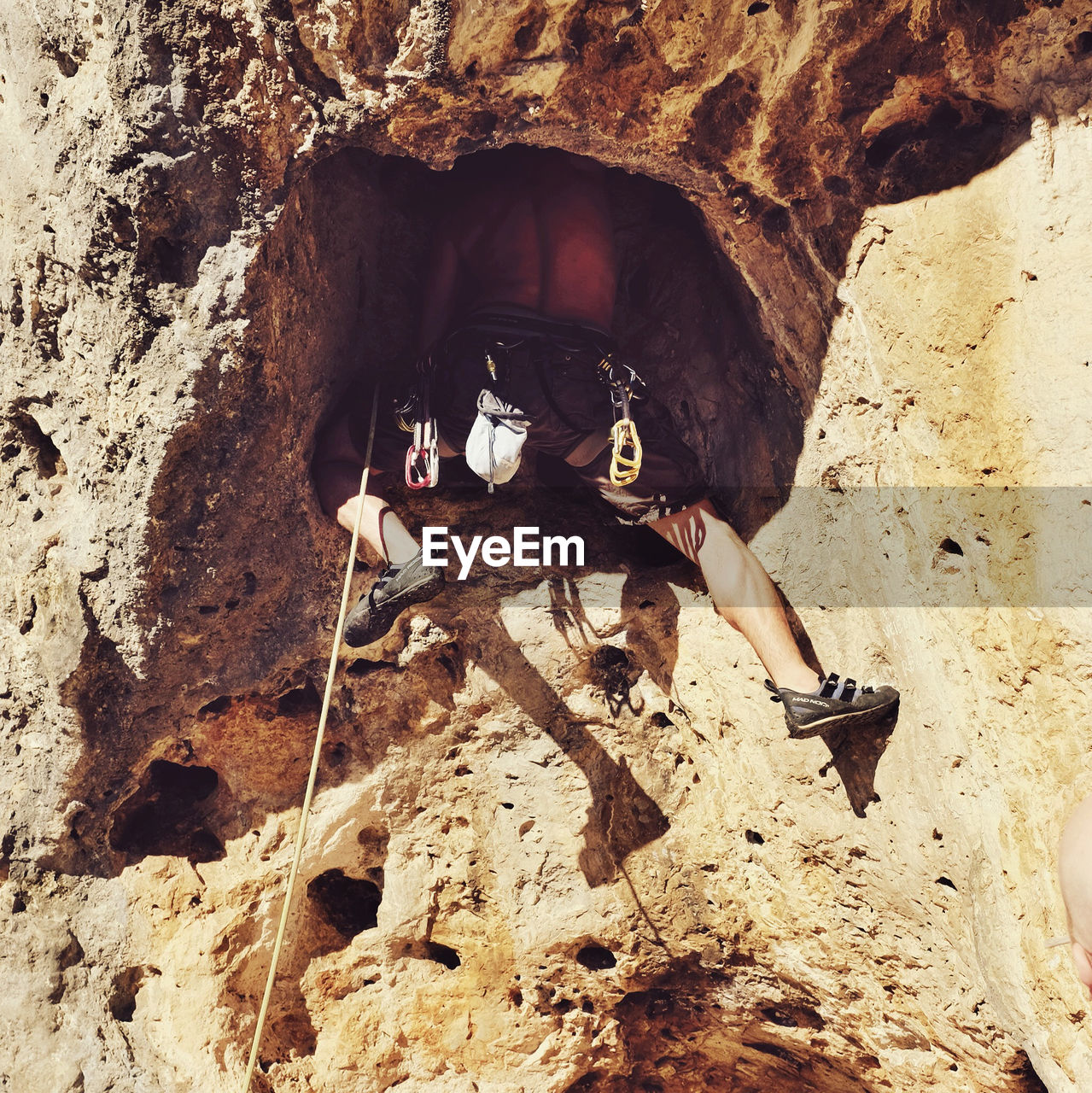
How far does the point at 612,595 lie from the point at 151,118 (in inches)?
86.1

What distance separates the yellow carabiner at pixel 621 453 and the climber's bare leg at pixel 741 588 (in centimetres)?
31

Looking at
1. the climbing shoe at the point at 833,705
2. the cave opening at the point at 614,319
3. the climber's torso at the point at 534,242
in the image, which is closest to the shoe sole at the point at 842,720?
the climbing shoe at the point at 833,705

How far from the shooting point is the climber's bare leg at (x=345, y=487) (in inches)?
124

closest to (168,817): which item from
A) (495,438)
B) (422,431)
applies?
(422,431)

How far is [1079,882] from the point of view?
2152 millimetres

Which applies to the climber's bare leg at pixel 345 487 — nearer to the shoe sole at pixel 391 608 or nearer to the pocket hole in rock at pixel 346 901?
the shoe sole at pixel 391 608

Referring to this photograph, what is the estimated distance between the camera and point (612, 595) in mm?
3455

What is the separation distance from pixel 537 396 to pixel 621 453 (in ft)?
1.17

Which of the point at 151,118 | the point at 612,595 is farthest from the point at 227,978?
the point at 151,118

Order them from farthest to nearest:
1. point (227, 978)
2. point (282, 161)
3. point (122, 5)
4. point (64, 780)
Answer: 1. point (227, 978)
2. point (64, 780)
3. point (282, 161)
4. point (122, 5)

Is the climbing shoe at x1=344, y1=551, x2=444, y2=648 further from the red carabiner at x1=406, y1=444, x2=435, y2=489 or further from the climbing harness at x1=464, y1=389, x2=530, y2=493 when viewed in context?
the climbing harness at x1=464, y1=389, x2=530, y2=493

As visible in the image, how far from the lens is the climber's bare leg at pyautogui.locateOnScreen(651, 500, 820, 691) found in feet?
9.50

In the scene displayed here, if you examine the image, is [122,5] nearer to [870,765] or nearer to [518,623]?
[518,623]

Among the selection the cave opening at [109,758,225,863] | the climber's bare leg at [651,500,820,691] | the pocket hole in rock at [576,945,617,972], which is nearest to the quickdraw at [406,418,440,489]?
the climber's bare leg at [651,500,820,691]
